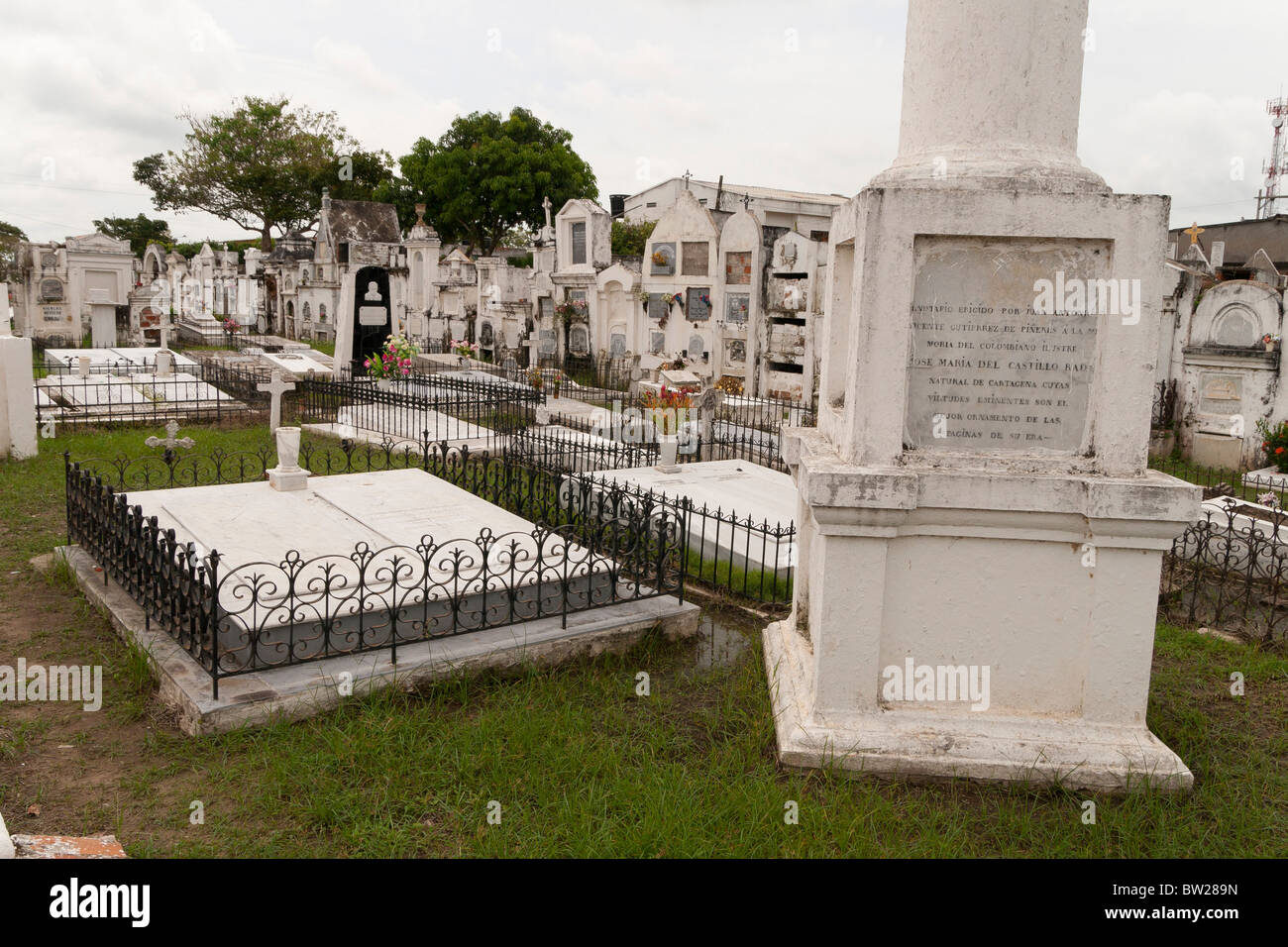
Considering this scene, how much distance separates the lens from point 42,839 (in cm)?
309

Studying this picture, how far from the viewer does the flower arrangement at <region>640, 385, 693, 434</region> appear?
506 inches

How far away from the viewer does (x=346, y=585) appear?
17.5ft

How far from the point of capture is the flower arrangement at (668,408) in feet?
42.1

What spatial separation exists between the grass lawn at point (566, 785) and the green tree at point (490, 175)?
39297mm

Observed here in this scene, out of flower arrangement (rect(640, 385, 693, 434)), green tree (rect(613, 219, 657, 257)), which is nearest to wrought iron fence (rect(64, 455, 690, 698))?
flower arrangement (rect(640, 385, 693, 434))

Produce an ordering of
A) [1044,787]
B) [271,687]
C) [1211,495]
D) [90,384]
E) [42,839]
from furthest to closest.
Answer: [90,384], [1211,495], [271,687], [1044,787], [42,839]

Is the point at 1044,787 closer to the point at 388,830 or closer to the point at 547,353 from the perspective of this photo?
the point at 388,830

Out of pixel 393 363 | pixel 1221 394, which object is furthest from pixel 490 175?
pixel 1221 394

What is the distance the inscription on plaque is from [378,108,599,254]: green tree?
1574 inches

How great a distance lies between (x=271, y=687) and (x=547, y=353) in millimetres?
20908

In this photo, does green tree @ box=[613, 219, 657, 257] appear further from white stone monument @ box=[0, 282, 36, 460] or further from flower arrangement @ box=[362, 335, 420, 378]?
white stone monument @ box=[0, 282, 36, 460]

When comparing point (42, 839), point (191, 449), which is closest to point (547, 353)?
point (191, 449)

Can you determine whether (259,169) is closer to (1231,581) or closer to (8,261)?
(8,261)

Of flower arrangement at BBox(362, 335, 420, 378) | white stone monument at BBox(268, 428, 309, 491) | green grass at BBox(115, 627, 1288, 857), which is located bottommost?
green grass at BBox(115, 627, 1288, 857)
